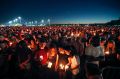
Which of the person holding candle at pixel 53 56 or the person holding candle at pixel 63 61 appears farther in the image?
the person holding candle at pixel 53 56

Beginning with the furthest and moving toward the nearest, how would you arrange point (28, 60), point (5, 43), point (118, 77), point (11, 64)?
1. point (5, 43)
2. point (28, 60)
3. point (11, 64)
4. point (118, 77)

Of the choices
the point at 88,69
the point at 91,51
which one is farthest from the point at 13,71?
the point at 88,69

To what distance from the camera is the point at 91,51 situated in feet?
31.5

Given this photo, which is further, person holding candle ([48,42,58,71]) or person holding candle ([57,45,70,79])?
person holding candle ([48,42,58,71])

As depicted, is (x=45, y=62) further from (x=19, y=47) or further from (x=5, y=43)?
(x=5, y=43)

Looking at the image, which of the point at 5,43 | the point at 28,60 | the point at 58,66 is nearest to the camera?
the point at 58,66

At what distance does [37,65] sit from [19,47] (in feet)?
5.83

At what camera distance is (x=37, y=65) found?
37.8 ft

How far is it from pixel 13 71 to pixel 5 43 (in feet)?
14.2

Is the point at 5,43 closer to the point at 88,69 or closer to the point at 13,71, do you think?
the point at 13,71

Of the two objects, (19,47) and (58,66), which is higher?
(19,47)

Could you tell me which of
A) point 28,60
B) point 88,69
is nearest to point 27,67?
point 28,60

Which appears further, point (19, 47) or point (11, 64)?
point (19, 47)

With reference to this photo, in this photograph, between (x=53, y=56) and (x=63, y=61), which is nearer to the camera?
(x=63, y=61)
